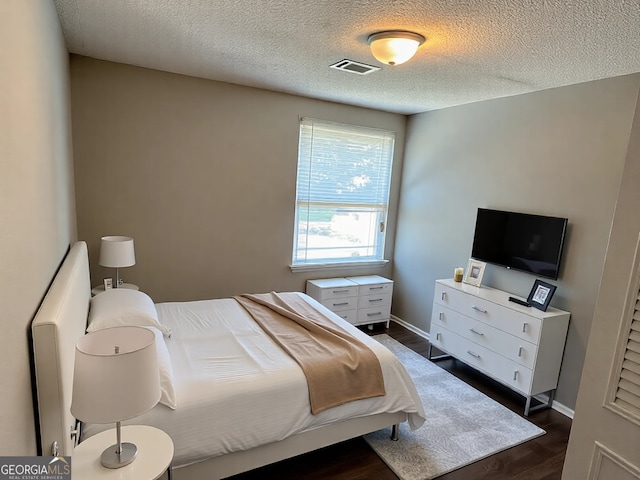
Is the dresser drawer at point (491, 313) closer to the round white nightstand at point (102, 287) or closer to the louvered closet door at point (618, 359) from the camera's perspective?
the louvered closet door at point (618, 359)

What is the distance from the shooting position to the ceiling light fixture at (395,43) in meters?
2.13

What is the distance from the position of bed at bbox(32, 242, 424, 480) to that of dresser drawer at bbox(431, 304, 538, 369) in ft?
3.61

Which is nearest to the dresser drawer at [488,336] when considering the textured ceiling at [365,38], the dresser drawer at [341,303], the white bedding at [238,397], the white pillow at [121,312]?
the dresser drawer at [341,303]

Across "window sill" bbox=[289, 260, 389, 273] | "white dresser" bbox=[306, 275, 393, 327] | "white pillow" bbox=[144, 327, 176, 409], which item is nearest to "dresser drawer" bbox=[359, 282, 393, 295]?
"white dresser" bbox=[306, 275, 393, 327]

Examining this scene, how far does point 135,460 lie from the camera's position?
1.29 metres

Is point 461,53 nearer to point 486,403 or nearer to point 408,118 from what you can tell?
point 408,118

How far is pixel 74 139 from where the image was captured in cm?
307

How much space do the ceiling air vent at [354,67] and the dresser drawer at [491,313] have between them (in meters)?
2.10

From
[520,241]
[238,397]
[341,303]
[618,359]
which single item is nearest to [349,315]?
[341,303]

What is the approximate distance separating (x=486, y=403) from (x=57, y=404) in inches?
118

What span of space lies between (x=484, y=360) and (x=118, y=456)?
2.93m

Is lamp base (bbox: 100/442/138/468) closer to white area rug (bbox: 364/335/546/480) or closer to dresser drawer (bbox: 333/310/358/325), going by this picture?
A: white area rug (bbox: 364/335/546/480)

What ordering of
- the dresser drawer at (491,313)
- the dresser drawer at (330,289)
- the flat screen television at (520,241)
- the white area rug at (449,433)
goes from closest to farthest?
1. the white area rug at (449,433)
2. the dresser drawer at (491,313)
3. the flat screen television at (520,241)
4. the dresser drawer at (330,289)

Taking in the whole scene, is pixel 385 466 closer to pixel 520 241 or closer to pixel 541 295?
pixel 541 295
